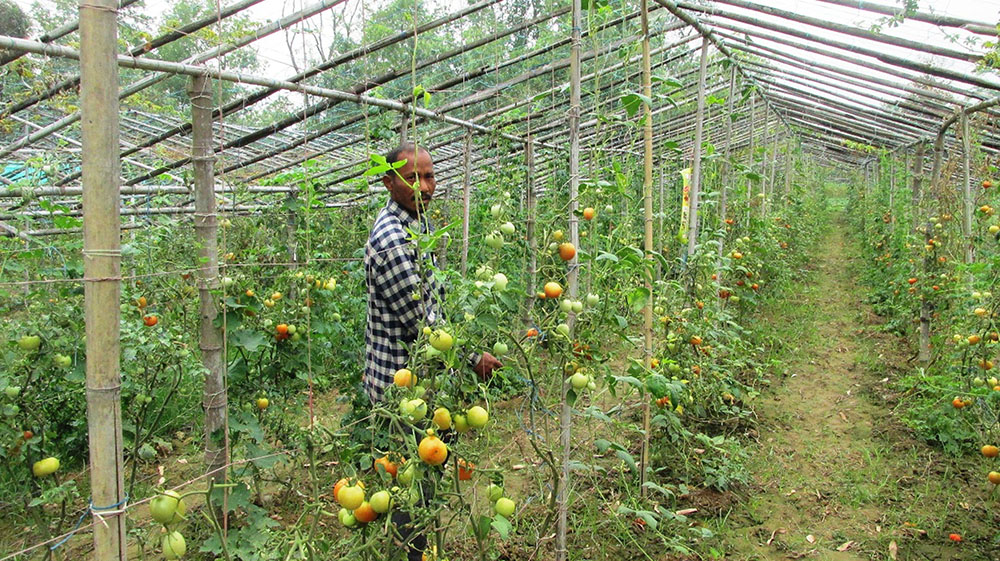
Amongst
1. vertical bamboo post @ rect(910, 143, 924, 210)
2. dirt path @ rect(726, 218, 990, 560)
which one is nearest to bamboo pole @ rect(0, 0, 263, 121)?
dirt path @ rect(726, 218, 990, 560)

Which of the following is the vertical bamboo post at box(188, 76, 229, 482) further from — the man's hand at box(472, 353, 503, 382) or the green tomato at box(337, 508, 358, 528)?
the man's hand at box(472, 353, 503, 382)

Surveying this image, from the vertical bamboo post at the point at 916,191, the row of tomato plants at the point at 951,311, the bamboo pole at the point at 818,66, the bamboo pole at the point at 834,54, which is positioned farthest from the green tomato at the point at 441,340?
the vertical bamboo post at the point at 916,191

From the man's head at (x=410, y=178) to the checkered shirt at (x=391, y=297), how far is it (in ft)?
0.17

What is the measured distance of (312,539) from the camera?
4.45 ft

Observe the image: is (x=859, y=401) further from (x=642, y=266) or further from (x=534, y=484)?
(x=642, y=266)

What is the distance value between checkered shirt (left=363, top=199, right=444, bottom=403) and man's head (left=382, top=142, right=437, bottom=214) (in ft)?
0.17

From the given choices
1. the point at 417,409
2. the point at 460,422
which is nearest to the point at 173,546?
the point at 417,409

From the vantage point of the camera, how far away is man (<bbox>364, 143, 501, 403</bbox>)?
186 centimetres

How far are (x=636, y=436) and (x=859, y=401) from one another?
6.50ft

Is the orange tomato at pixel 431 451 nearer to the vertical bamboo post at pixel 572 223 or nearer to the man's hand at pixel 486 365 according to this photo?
Result: the man's hand at pixel 486 365

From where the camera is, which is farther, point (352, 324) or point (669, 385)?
point (352, 324)

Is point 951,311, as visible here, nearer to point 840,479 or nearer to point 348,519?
point 840,479

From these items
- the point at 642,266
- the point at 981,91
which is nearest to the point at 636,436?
the point at 642,266

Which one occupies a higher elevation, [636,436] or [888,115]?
[888,115]
